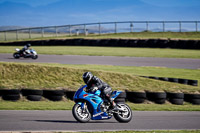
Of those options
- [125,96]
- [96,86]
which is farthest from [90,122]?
[125,96]

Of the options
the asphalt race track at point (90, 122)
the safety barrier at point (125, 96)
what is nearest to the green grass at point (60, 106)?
the safety barrier at point (125, 96)

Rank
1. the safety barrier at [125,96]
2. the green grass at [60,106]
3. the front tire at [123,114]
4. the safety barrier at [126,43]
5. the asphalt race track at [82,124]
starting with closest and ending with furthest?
the asphalt race track at [82,124], the front tire at [123,114], the green grass at [60,106], the safety barrier at [125,96], the safety barrier at [126,43]

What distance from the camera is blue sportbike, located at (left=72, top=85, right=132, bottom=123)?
8.19 metres

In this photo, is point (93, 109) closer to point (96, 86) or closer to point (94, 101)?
point (94, 101)

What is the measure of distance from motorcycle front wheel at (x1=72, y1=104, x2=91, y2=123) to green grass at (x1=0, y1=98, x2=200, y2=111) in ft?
7.31

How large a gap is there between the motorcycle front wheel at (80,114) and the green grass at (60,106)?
2.23 meters

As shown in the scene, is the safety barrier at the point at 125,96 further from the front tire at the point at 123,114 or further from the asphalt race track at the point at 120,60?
the asphalt race track at the point at 120,60

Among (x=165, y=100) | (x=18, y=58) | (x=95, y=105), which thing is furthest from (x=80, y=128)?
(x=18, y=58)

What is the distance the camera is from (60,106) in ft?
35.2


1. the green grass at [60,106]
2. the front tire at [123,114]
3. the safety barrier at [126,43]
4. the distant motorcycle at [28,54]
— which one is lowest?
the green grass at [60,106]

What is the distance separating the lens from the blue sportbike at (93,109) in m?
8.19

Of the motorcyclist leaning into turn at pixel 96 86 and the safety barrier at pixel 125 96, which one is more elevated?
the motorcyclist leaning into turn at pixel 96 86

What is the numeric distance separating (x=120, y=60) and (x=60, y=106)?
44.6 feet

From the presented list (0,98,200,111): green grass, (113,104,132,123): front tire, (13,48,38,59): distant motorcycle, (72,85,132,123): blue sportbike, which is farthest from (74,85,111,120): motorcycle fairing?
(13,48,38,59): distant motorcycle
